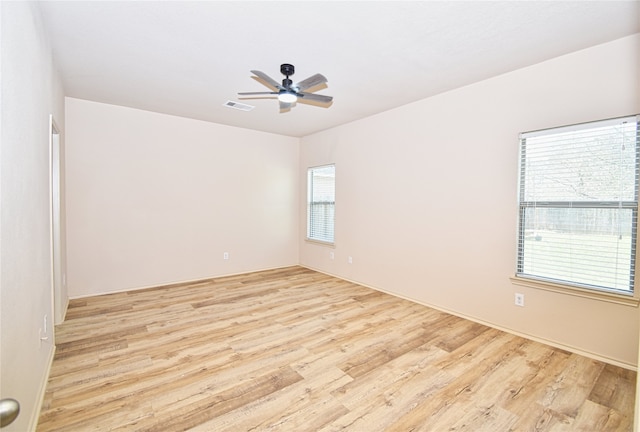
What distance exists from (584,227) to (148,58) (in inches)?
169

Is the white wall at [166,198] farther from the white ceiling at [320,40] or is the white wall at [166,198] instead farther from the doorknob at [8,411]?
the doorknob at [8,411]

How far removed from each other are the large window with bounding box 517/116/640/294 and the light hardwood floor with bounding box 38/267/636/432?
2.49ft

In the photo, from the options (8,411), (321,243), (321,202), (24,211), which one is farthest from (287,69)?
(321,243)

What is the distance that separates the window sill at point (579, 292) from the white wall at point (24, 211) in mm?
3770

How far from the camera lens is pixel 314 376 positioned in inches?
90.8

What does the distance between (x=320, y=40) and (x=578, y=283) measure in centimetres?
310

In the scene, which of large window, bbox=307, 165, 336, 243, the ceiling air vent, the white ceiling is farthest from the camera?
large window, bbox=307, 165, 336, 243

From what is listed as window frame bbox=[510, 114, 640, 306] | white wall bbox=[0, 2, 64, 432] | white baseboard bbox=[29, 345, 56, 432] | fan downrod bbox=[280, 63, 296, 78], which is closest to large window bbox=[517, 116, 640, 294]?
window frame bbox=[510, 114, 640, 306]

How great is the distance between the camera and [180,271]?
4910 millimetres

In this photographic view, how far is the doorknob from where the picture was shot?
58 centimetres

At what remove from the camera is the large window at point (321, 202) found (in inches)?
219

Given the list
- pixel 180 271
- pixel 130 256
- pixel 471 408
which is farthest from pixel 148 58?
pixel 471 408

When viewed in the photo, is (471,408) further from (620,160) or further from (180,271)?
(180,271)

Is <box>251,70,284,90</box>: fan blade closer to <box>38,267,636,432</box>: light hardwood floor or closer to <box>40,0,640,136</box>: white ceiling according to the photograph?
<box>40,0,640,136</box>: white ceiling
